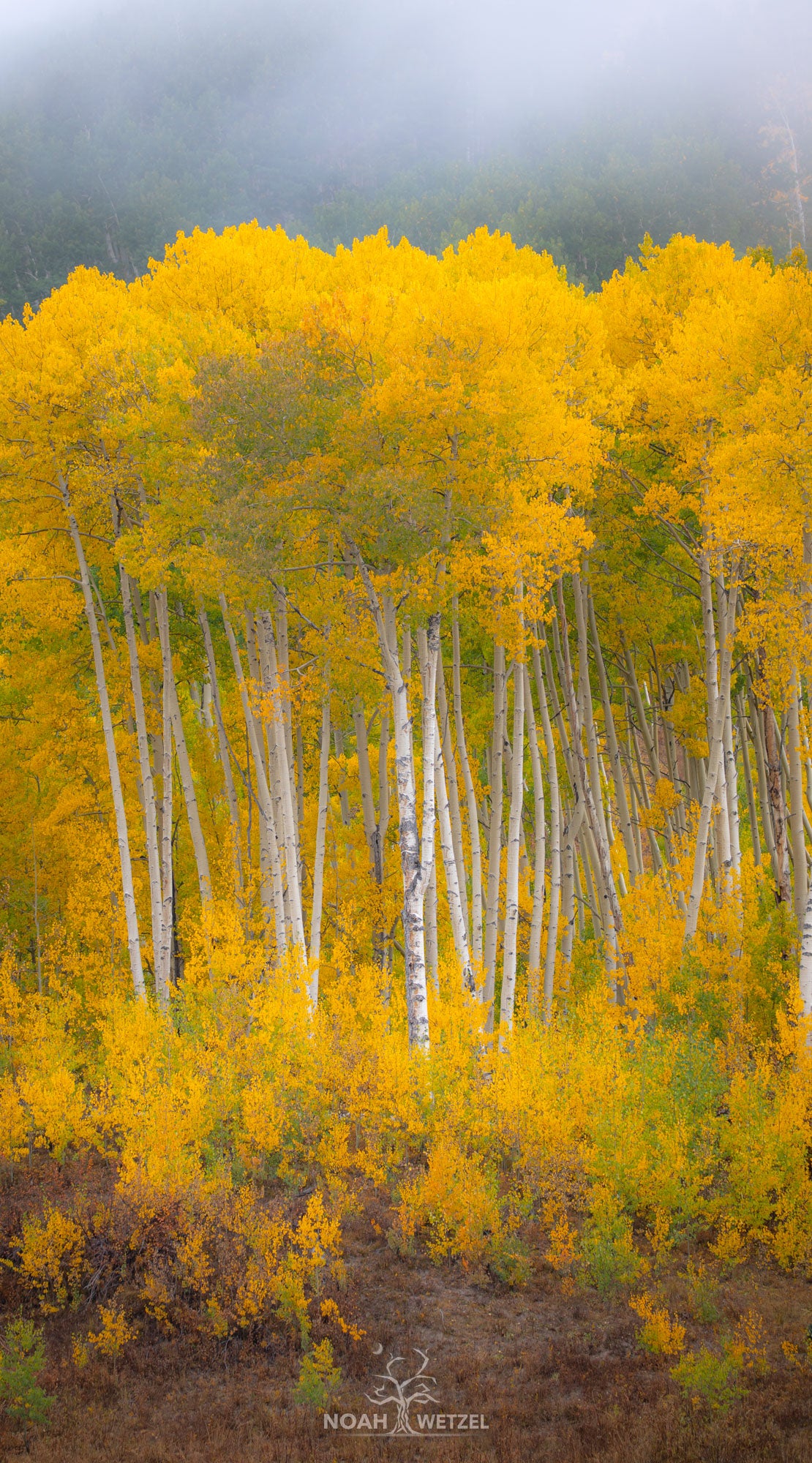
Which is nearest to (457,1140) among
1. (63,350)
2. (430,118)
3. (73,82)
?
(63,350)

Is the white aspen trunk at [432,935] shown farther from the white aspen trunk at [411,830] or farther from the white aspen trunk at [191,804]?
the white aspen trunk at [191,804]

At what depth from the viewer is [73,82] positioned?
534 feet

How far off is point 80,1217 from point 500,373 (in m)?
8.24

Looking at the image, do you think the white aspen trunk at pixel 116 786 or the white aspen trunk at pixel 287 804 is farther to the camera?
the white aspen trunk at pixel 116 786

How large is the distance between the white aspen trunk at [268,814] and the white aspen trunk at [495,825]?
2564 mm

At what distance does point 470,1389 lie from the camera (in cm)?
577

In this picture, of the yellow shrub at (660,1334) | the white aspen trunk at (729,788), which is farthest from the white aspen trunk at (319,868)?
the yellow shrub at (660,1334)

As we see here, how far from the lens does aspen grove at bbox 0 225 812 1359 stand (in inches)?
290

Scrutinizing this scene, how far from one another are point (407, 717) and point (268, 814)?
317 centimetres

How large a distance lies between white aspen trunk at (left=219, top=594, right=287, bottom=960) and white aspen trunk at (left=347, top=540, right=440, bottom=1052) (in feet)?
7.36

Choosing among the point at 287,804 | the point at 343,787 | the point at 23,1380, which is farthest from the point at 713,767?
the point at 23,1380

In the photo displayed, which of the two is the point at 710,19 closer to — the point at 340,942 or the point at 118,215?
the point at 118,215

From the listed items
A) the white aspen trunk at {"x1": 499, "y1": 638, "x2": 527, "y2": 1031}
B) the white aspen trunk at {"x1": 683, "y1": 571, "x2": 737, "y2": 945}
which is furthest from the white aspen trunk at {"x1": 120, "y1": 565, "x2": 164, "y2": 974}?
the white aspen trunk at {"x1": 683, "y1": 571, "x2": 737, "y2": 945}

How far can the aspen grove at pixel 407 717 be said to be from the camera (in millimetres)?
7363
